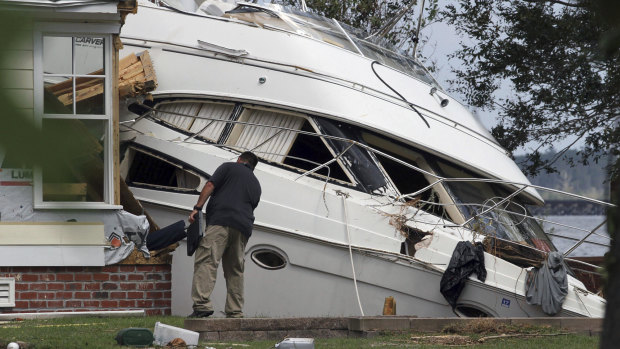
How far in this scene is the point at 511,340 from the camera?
8.07 metres

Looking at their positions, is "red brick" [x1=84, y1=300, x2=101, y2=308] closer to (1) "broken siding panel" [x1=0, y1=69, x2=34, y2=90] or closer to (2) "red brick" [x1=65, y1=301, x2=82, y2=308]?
(2) "red brick" [x1=65, y1=301, x2=82, y2=308]

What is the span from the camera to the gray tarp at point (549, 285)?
10.4m

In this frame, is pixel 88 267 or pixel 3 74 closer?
pixel 3 74

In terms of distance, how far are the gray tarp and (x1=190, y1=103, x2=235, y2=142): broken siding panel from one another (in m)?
3.98

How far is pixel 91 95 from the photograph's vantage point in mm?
10797

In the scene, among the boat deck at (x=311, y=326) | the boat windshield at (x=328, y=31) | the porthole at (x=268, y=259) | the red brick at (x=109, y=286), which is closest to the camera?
the boat deck at (x=311, y=326)

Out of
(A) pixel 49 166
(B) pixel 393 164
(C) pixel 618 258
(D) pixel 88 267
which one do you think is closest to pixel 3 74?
(A) pixel 49 166

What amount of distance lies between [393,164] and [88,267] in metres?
3.91

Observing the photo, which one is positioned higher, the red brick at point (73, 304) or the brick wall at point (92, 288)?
the brick wall at point (92, 288)

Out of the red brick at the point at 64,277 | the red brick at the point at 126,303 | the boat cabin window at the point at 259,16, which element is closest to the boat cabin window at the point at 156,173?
the red brick at the point at 126,303

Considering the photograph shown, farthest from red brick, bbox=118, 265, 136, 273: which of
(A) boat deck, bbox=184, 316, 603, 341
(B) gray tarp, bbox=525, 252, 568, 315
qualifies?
(B) gray tarp, bbox=525, 252, 568, 315

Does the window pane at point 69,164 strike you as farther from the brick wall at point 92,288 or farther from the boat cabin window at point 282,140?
the boat cabin window at point 282,140

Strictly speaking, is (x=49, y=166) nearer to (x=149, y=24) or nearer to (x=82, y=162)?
(x=82, y=162)

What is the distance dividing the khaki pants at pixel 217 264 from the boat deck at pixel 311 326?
100 centimetres
